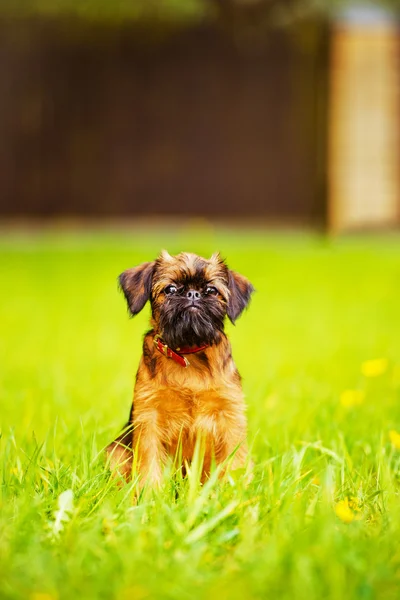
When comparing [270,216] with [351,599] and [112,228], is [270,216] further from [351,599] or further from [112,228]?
[351,599]

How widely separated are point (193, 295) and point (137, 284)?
19 centimetres

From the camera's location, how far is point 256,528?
86.1 inches

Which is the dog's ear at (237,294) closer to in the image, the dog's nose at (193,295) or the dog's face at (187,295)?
the dog's face at (187,295)

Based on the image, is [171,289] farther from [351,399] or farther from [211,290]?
[351,399]

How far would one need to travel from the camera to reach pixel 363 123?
1332cm

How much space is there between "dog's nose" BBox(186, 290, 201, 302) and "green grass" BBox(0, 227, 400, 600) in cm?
46

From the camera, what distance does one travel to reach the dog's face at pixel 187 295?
2492mm

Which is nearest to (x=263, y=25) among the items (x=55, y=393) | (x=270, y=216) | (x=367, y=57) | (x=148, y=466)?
(x=367, y=57)

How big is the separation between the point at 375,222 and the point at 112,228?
4362mm

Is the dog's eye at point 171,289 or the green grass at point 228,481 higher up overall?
the dog's eye at point 171,289

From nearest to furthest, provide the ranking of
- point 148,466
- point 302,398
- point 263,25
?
point 148,466 → point 302,398 → point 263,25

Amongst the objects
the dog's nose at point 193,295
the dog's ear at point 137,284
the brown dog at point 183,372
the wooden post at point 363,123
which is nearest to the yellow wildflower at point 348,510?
the brown dog at point 183,372

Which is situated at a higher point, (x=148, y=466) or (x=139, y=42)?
(x=139, y=42)

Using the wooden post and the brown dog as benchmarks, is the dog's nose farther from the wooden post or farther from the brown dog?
the wooden post
